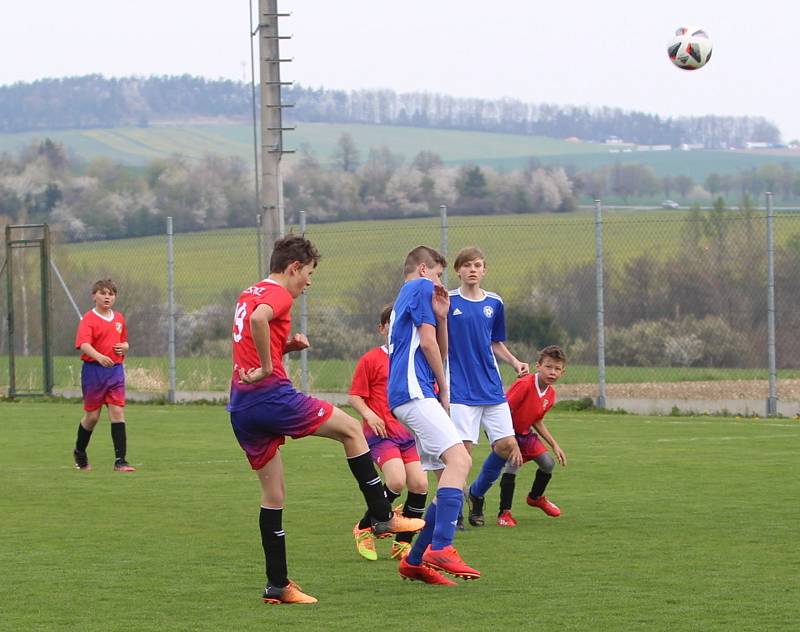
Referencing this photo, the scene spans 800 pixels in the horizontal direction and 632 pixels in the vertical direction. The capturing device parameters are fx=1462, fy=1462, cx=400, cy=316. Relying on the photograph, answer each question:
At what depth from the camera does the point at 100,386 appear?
44.4 ft

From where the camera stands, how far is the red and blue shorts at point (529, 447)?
1020 cm

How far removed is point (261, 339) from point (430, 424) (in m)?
1.25

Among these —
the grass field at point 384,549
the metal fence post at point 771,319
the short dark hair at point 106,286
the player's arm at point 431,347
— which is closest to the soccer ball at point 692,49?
the metal fence post at point 771,319

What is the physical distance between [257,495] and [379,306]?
1136 centimetres

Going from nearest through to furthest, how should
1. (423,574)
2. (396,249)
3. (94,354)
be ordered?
(423,574)
(94,354)
(396,249)

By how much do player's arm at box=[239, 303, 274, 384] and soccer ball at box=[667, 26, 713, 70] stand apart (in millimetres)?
11600

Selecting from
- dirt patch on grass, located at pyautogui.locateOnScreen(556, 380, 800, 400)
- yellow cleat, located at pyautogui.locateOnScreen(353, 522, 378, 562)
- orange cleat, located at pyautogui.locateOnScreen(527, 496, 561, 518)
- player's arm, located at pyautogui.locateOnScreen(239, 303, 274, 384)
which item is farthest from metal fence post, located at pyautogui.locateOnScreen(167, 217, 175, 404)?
player's arm, located at pyautogui.locateOnScreen(239, 303, 274, 384)

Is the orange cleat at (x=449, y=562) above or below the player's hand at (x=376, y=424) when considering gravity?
below

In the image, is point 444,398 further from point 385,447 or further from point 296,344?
point 385,447

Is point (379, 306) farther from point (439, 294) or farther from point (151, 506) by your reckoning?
point (439, 294)

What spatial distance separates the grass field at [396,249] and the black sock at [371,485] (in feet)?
40.6

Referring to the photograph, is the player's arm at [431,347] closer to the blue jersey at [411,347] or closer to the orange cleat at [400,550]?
the blue jersey at [411,347]

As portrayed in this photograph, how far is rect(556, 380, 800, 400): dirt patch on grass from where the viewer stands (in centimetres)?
1920

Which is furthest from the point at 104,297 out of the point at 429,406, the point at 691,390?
the point at 691,390
